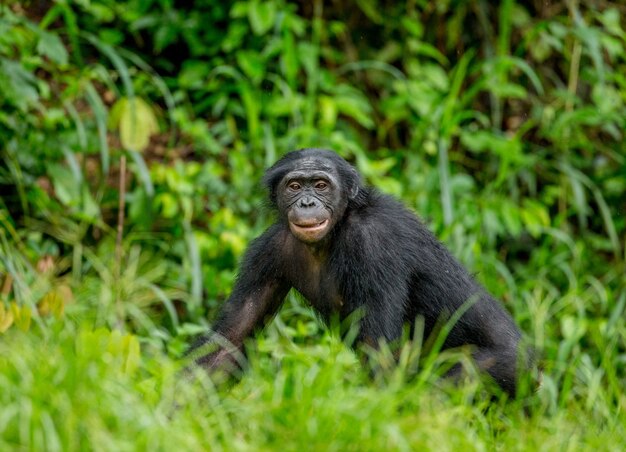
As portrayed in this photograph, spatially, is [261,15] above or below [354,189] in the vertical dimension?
above

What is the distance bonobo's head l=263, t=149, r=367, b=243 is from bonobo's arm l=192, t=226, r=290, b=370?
0.25 m

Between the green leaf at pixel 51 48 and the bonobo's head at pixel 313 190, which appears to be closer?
the bonobo's head at pixel 313 190

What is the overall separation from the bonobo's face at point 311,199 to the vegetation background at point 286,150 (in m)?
0.70

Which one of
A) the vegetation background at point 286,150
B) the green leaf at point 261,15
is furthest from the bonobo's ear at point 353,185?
the green leaf at point 261,15

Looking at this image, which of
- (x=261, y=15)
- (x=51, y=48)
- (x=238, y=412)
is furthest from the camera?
(x=261, y=15)

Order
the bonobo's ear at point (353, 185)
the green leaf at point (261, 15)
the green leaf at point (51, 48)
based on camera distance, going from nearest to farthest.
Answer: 1. the bonobo's ear at point (353, 185)
2. the green leaf at point (51, 48)
3. the green leaf at point (261, 15)

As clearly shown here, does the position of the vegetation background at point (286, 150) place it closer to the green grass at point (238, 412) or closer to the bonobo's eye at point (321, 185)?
the green grass at point (238, 412)

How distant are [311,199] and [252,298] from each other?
699mm

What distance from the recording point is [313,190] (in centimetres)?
582

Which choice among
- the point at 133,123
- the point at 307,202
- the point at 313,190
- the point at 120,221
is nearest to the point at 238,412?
the point at 307,202

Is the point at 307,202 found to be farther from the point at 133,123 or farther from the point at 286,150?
the point at 286,150

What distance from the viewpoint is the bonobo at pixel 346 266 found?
5680 millimetres

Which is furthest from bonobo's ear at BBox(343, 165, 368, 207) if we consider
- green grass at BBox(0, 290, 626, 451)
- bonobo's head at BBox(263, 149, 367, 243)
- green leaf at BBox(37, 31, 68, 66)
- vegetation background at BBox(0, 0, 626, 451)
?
green leaf at BBox(37, 31, 68, 66)

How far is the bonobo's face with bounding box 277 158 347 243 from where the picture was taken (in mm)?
5656
